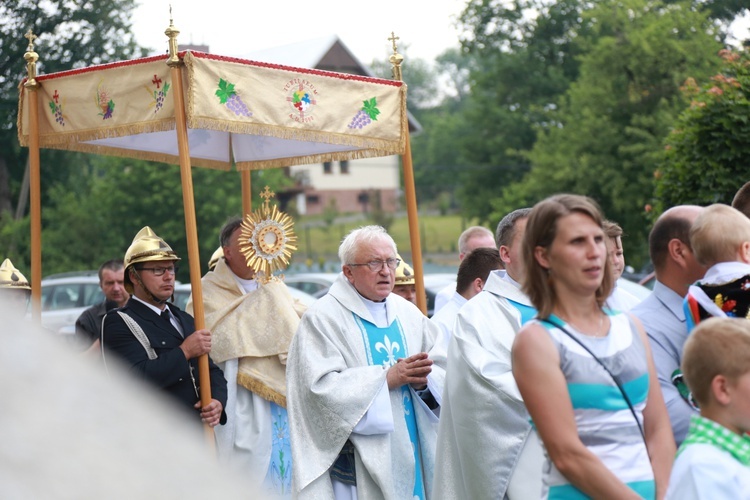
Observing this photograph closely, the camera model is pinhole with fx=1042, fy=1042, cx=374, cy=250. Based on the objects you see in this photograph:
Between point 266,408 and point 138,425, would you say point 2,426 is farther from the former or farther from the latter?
point 266,408

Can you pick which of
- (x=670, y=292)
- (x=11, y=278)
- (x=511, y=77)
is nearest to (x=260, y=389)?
(x=11, y=278)

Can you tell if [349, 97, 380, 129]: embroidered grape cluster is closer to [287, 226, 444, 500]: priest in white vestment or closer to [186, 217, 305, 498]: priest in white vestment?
[287, 226, 444, 500]: priest in white vestment

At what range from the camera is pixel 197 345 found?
555 centimetres

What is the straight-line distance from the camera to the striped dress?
116 inches

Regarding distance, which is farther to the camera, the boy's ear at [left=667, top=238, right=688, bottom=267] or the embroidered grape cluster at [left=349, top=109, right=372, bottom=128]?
the embroidered grape cluster at [left=349, top=109, right=372, bottom=128]

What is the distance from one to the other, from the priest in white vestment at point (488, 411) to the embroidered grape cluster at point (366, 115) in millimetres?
1527

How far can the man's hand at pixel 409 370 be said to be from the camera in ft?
17.1

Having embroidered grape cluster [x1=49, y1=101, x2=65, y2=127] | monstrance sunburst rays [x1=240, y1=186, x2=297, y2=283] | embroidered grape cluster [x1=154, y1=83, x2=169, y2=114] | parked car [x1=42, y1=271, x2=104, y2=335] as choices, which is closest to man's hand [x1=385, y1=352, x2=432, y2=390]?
monstrance sunburst rays [x1=240, y1=186, x2=297, y2=283]

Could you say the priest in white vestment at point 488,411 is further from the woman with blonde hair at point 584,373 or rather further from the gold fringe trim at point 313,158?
the gold fringe trim at point 313,158

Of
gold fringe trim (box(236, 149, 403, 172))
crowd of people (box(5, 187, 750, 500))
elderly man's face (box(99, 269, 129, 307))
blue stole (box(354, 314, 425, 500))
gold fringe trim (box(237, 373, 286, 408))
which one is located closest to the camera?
crowd of people (box(5, 187, 750, 500))

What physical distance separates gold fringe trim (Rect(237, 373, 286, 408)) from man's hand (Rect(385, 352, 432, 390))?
1.30 m

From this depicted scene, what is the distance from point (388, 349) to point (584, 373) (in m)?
2.65

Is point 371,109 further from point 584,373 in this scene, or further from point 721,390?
point 721,390

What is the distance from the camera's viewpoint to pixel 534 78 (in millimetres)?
35406
